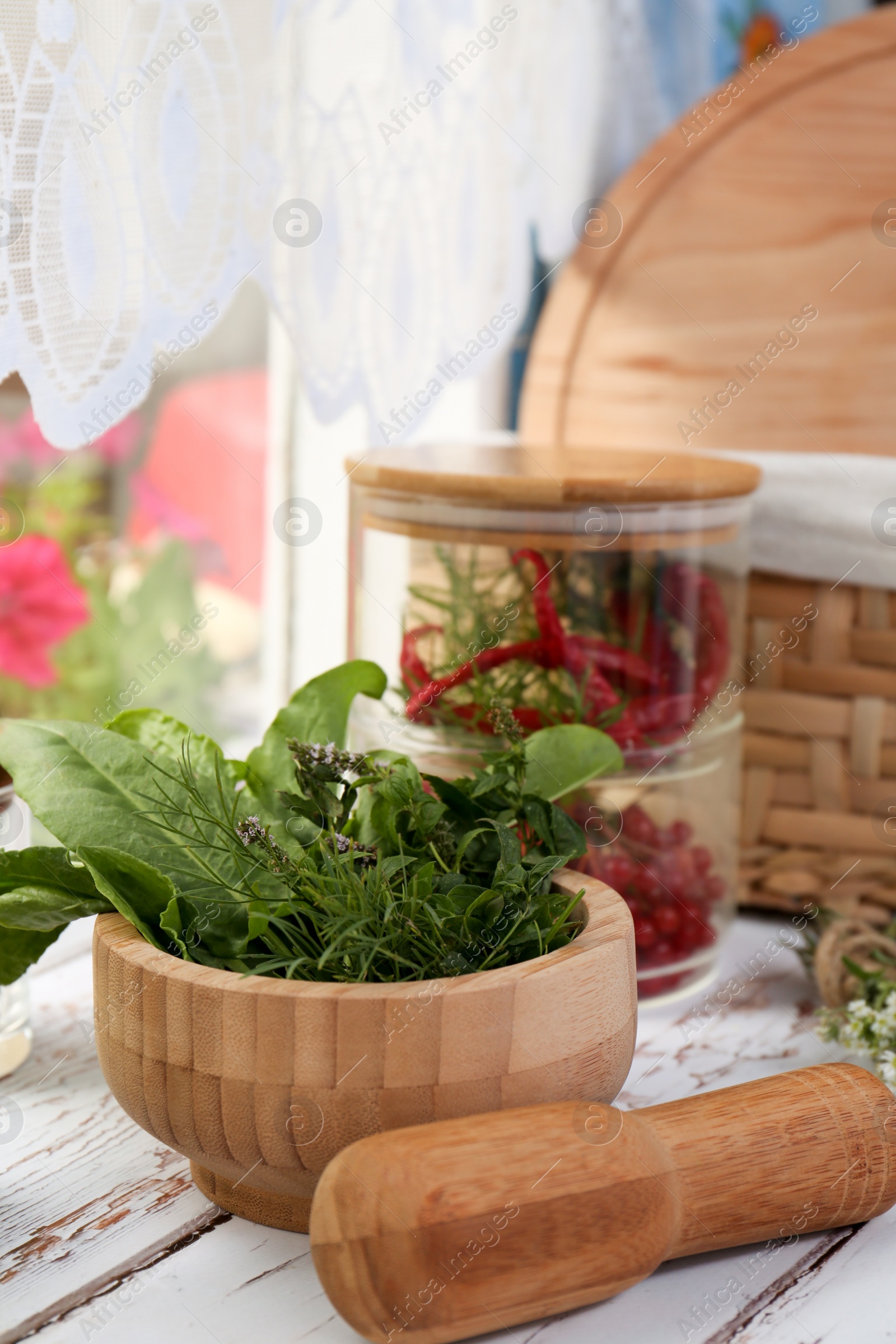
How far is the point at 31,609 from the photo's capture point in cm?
79

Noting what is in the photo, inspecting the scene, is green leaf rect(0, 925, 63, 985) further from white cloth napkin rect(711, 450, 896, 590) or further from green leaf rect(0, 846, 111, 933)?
white cloth napkin rect(711, 450, 896, 590)

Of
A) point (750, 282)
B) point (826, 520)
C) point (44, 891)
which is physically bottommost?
point (44, 891)

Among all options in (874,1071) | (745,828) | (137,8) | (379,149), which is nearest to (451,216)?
(379,149)

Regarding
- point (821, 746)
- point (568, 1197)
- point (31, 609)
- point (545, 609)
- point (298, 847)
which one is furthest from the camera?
point (31, 609)

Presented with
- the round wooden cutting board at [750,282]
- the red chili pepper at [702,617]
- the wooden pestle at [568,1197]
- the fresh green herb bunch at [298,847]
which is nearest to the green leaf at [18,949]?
the fresh green herb bunch at [298,847]

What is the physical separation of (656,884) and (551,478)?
20 centimetres

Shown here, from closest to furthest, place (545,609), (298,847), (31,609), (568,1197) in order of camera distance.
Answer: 1. (568,1197)
2. (298,847)
3. (545,609)
4. (31,609)

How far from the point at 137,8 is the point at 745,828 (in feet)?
1.63

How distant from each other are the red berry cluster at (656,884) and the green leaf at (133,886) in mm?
224

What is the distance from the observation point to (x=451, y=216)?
0.71m

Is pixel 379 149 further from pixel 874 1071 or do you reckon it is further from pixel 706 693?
pixel 874 1071

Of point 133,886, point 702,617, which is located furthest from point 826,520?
point 133,886

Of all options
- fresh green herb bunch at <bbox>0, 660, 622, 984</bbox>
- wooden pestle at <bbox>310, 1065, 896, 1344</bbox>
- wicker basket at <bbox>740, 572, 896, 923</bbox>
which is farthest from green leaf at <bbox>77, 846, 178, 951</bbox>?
wicker basket at <bbox>740, 572, 896, 923</bbox>

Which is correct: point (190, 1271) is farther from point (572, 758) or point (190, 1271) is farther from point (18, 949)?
point (572, 758)
